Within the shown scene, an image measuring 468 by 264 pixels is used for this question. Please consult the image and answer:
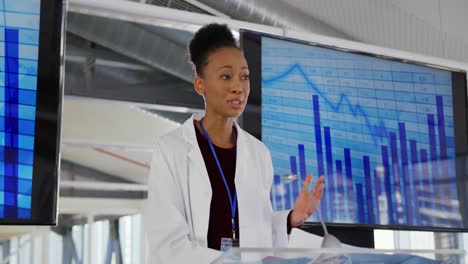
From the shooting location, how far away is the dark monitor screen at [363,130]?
314 centimetres

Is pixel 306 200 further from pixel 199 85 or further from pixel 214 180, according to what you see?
pixel 199 85

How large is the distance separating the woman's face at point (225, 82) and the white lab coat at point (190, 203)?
0.10 m

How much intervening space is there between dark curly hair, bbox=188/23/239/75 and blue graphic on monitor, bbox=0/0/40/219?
0.61m

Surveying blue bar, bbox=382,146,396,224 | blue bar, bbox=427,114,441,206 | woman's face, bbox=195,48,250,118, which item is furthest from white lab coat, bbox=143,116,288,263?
blue bar, bbox=427,114,441,206

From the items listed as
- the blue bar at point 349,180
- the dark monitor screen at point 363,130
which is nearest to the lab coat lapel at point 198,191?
the dark monitor screen at point 363,130

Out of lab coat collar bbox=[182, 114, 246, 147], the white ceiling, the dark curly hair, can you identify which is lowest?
lab coat collar bbox=[182, 114, 246, 147]

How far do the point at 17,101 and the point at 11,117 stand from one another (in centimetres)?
6

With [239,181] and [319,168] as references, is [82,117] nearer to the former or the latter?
[319,168]

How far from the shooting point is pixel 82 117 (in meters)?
9.90

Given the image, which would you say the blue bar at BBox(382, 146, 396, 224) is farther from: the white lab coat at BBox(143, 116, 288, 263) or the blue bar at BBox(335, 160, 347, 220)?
the white lab coat at BBox(143, 116, 288, 263)

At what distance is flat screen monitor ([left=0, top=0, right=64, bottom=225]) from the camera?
2.50 meters

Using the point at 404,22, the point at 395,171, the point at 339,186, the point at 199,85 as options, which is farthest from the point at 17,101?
the point at 404,22

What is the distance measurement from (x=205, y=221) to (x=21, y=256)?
10.3m

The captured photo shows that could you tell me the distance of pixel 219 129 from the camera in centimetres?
236
